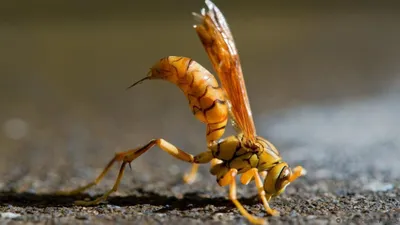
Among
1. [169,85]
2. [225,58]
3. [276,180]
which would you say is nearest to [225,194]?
[276,180]

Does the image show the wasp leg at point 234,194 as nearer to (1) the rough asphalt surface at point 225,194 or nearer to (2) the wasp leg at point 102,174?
(1) the rough asphalt surface at point 225,194

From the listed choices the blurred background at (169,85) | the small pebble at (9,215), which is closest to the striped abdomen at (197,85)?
the small pebble at (9,215)

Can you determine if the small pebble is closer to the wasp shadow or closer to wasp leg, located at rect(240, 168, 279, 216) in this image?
the wasp shadow

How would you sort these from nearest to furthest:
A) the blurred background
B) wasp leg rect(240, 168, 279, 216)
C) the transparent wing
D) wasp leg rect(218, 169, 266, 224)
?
wasp leg rect(218, 169, 266, 224) < wasp leg rect(240, 168, 279, 216) < the transparent wing < the blurred background

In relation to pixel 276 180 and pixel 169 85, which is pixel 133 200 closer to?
pixel 276 180

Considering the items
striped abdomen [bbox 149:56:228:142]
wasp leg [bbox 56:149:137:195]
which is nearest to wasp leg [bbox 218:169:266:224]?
striped abdomen [bbox 149:56:228:142]

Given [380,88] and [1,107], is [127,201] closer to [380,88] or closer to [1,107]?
[1,107]
